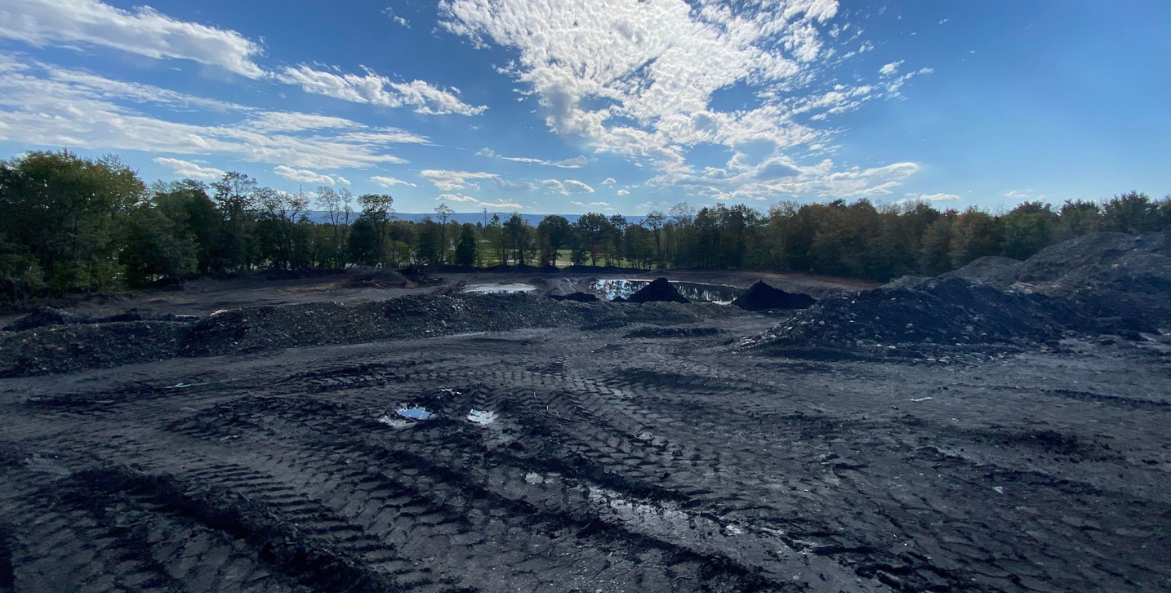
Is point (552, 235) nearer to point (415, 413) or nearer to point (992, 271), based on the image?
point (992, 271)

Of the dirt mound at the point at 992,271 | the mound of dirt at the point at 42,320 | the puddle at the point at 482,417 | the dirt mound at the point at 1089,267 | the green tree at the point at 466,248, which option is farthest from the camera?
the green tree at the point at 466,248

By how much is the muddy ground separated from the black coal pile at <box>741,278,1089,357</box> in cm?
139

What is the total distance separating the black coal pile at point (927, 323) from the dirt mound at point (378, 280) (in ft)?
80.3

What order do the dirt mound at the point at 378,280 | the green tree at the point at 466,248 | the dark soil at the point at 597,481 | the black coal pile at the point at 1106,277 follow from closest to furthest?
1. the dark soil at the point at 597,481
2. the black coal pile at the point at 1106,277
3. the dirt mound at the point at 378,280
4. the green tree at the point at 466,248

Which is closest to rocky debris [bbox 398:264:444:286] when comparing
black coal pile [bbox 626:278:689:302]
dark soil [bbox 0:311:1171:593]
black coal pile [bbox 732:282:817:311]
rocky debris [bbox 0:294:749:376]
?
black coal pile [bbox 626:278:689:302]

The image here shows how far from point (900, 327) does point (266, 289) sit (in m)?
30.2

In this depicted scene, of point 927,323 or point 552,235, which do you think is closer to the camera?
point 927,323

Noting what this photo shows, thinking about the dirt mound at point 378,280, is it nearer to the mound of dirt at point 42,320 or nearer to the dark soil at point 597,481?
the mound of dirt at point 42,320

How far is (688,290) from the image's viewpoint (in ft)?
111

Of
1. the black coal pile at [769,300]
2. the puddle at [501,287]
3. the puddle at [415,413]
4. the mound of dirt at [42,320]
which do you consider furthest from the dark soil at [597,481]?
the puddle at [501,287]

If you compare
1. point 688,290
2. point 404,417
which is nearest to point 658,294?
point 688,290

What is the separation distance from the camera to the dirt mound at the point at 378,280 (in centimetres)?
3059

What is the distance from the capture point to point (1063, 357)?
405 inches

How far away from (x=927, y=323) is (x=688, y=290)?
22021mm
